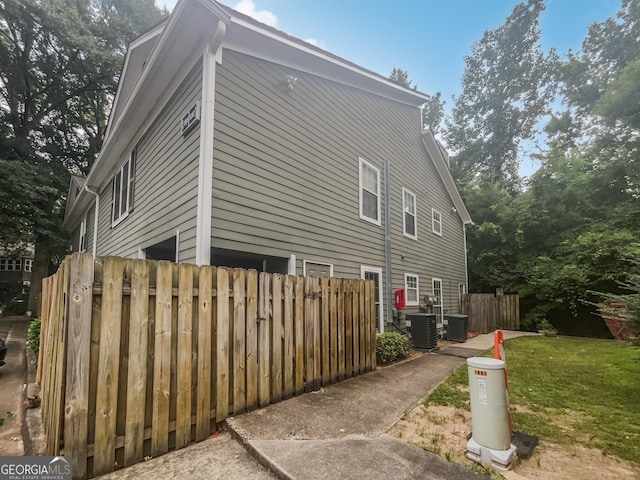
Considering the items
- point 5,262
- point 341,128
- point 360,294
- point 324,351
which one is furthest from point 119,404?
point 5,262

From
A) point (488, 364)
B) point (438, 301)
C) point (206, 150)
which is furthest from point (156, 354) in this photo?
point (438, 301)

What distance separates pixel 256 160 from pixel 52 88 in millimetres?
20795

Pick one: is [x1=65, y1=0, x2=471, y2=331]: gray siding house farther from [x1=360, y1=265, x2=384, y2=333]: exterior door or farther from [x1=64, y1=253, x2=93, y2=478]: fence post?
[x1=64, y1=253, x2=93, y2=478]: fence post

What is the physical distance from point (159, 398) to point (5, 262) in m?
35.9

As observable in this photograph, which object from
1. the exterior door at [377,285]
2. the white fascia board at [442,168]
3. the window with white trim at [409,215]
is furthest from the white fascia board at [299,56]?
the exterior door at [377,285]

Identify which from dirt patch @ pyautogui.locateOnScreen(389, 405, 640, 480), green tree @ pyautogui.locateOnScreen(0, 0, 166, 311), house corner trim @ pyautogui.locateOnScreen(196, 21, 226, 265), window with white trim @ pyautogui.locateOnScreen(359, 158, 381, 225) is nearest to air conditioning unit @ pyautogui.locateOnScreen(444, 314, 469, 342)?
window with white trim @ pyautogui.locateOnScreen(359, 158, 381, 225)

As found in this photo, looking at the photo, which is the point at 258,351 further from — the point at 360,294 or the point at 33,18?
the point at 33,18

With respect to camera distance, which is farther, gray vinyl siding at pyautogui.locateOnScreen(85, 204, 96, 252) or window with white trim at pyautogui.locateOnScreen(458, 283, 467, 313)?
window with white trim at pyautogui.locateOnScreen(458, 283, 467, 313)

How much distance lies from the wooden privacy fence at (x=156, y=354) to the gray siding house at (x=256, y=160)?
5.20 feet

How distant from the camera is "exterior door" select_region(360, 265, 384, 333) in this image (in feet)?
27.6

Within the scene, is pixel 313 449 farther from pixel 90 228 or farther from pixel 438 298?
pixel 90 228

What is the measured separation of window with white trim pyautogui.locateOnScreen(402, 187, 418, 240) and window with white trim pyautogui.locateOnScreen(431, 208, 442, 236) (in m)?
1.93

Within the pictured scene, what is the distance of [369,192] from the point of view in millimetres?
8922

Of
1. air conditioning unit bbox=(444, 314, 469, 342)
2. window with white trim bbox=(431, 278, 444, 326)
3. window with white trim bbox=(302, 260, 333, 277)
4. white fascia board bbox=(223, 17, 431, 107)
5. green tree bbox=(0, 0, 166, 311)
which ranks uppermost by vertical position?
green tree bbox=(0, 0, 166, 311)
